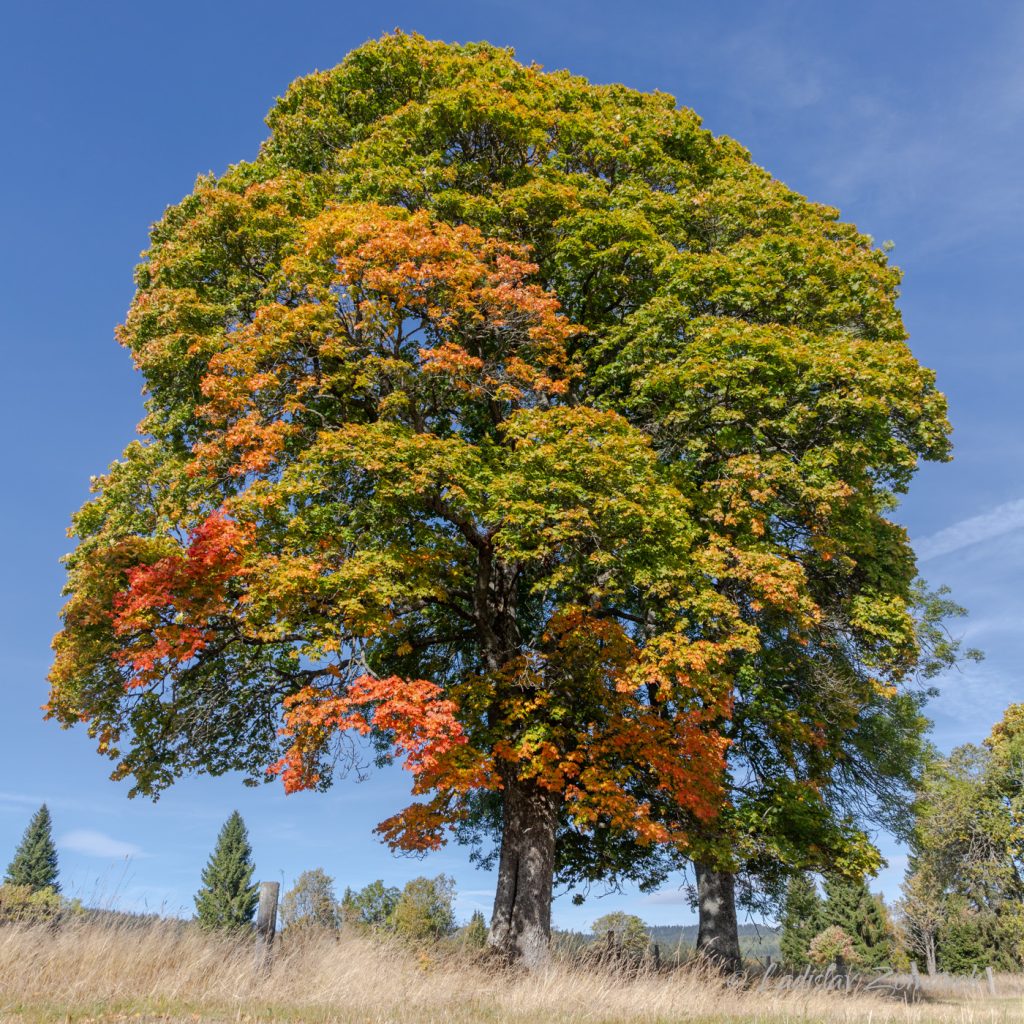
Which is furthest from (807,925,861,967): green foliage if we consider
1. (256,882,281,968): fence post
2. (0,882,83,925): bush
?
(0,882,83,925): bush

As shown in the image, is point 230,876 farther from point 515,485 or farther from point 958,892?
point 515,485

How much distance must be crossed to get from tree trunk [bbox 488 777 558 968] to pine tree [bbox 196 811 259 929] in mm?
55495

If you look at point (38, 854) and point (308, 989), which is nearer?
point (308, 989)

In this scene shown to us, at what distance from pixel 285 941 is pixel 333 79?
18.8 meters

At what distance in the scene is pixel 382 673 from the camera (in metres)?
16.7

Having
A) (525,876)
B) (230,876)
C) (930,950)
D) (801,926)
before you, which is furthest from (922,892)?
(230,876)

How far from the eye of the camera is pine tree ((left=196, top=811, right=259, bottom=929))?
205 feet

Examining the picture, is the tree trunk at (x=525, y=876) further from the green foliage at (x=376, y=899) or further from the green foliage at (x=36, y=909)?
the green foliage at (x=376, y=899)

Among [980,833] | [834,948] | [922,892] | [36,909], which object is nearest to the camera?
[36,909]

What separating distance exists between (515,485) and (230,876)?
2605 inches

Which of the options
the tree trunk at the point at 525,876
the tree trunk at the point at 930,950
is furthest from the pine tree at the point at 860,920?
the tree trunk at the point at 525,876

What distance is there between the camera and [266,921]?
11.1m

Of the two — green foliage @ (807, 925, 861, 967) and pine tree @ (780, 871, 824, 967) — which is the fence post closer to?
green foliage @ (807, 925, 861, 967)

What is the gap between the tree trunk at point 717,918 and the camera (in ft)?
55.3
